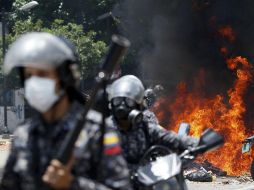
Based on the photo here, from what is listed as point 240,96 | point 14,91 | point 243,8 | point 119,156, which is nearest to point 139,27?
point 243,8

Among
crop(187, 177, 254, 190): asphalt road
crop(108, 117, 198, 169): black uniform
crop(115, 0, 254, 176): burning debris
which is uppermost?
crop(115, 0, 254, 176): burning debris

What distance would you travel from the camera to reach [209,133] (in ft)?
14.0

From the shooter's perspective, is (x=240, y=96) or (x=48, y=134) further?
(x=240, y=96)

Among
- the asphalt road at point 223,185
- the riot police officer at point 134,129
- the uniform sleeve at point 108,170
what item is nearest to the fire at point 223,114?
the asphalt road at point 223,185

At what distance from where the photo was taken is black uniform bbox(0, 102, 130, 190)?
8.27ft

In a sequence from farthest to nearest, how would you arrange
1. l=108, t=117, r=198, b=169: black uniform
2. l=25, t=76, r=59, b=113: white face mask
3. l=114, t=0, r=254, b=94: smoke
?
l=114, t=0, r=254, b=94: smoke → l=108, t=117, r=198, b=169: black uniform → l=25, t=76, r=59, b=113: white face mask

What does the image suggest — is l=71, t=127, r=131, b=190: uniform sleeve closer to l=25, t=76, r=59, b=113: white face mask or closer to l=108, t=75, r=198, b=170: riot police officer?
l=25, t=76, r=59, b=113: white face mask

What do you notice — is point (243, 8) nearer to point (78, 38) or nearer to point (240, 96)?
point (240, 96)

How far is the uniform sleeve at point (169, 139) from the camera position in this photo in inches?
183

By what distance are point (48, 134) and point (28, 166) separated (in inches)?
6.0

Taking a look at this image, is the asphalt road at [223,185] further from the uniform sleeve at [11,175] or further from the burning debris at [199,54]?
the uniform sleeve at [11,175]

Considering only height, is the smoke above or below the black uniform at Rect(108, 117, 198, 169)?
above

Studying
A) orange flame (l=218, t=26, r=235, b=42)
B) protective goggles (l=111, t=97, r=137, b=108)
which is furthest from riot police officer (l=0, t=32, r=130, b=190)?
orange flame (l=218, t=26, r=235, b=42)

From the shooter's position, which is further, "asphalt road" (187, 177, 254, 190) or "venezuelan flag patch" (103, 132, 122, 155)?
"asphalt road" (187, 177, 254, 190)
